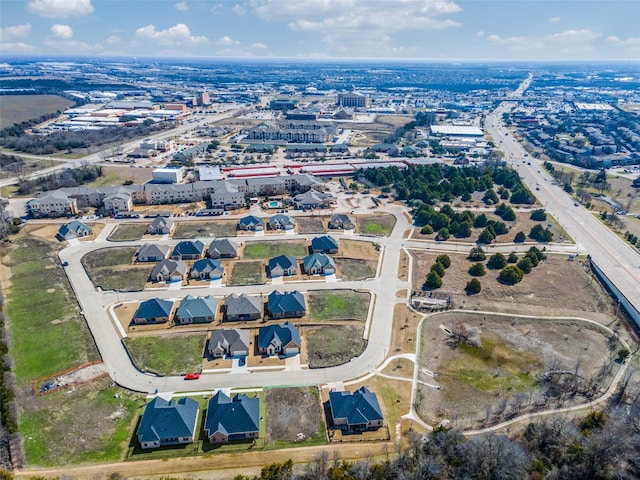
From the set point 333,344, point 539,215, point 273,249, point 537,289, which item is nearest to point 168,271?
point 273,249

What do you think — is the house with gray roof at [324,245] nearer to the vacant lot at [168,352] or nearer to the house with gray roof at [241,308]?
the house with gray roof at [241,308]

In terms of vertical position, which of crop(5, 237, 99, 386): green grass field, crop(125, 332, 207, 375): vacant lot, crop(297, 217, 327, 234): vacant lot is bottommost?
crop(125, 332, 207, 375): vacant lot

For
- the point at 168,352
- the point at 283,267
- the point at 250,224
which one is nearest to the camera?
the point at 168,352

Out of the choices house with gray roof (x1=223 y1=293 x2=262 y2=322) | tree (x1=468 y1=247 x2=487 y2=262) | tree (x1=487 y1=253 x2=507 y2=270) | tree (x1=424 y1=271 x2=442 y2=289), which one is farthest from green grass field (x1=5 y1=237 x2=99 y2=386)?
tree (x1=487 y1=253 x2=507 y2=270)

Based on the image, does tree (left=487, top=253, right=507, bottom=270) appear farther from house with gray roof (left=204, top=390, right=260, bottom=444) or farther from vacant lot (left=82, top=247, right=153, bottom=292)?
vacant lot (left=82, top=247, right=153, bottom=292)

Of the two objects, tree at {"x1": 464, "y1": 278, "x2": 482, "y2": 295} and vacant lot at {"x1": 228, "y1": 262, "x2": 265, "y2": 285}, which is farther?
vacant lot at {"x1": 228, "y1": 262, "x2": 265, "y2": 285}

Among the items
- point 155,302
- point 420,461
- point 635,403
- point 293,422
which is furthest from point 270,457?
point 635,403

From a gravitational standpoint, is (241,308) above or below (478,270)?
below

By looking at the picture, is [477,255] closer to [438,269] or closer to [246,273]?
[438,269]
